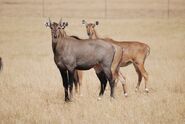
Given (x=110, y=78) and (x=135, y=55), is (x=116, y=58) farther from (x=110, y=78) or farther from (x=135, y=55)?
(x=135, y=55)

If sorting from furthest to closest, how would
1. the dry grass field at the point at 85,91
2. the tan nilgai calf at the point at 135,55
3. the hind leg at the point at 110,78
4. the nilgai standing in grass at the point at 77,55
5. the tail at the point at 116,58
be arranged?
the tan nilgai calf at the point at 135,55, the tail at the point at 116,58, the hind leg at the point at 110,78, the nilgai standing in grass at the point at 77,55, the dry grass field at the point at 85,91

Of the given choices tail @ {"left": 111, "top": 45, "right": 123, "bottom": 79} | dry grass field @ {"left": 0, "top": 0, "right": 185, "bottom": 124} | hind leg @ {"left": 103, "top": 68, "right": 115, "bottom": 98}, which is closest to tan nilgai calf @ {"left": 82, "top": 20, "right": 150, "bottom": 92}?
dry grass field @ {"left": 0, "top": 0, "right": 185, "bottom": 124}

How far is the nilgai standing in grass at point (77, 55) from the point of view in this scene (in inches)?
540

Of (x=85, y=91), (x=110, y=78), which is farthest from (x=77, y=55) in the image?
(x=85, y=91)

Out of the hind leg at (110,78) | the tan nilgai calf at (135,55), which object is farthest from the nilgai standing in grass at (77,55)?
the tan nilgai calf at (135,55)

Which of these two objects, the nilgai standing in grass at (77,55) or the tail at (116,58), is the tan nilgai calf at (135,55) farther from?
the nilgai standing in grass at (77,55)

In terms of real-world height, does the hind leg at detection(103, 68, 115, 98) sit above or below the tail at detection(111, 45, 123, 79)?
below

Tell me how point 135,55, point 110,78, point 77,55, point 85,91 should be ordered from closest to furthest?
point 77,55 → point 110,78 → point 85,91 → point 135,55

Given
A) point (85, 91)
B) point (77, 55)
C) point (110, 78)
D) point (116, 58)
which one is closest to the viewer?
point (77, 55)

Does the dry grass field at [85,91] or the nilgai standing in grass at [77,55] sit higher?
the nilgai standing in grass at [77,55]

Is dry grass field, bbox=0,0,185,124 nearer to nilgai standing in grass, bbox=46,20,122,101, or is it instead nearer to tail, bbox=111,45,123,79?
nilgai standing in grass, bbox=46,20,122,101

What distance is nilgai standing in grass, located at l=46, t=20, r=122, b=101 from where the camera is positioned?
13727mm

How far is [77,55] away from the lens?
45.6 ft

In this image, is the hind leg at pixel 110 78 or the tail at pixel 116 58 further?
the tail at pixel 116 58
